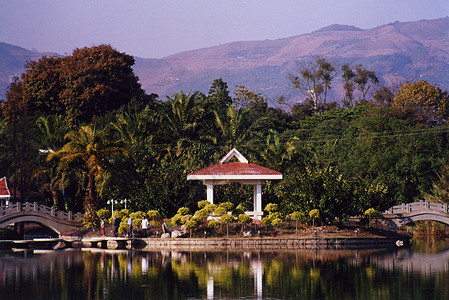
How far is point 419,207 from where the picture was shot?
5047cm

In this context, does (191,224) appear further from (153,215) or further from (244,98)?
(244,98)

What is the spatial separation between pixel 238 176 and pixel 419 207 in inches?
531

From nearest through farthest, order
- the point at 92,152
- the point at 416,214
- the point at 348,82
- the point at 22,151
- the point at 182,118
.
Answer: the point at 92,152
the point at 416,214
the point at 22,151
the point at 182,118
the point at 348,82

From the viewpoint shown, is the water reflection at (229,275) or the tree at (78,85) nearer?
the water reflection at (229,275)

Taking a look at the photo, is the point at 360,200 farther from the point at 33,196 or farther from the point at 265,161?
the point at 33,196

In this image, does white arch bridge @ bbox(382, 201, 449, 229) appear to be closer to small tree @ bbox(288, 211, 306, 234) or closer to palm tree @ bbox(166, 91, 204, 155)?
small tree @ bbox(288, 211, 306, 234)

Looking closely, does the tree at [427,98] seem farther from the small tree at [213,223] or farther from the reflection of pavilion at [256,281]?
the reflection of pavilion at [256,281]

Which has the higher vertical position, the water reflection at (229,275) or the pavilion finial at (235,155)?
the pavilion finial at (235,155)

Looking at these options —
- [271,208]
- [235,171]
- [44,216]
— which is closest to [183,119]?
[235,171]

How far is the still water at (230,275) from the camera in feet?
88.1

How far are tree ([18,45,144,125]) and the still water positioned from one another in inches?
1053

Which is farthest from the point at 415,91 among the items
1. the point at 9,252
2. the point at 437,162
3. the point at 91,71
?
the point at 9,252

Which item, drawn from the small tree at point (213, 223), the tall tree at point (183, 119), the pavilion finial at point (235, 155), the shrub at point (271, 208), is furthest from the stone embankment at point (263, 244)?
the tall tree at point (183, 119)

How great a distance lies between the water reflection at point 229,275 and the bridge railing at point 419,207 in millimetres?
7770
